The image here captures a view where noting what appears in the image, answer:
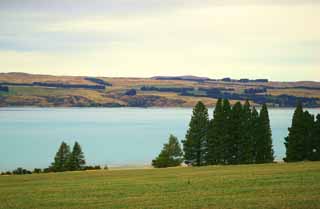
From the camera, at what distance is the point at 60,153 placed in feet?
231

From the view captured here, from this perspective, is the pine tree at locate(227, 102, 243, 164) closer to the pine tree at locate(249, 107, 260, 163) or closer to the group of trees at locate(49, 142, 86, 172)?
the pine tree at locate(249, 107, 260, 163)

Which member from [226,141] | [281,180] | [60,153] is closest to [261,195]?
[281,180]

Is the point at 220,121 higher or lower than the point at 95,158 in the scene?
higher

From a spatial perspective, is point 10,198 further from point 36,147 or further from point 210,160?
point 36,147

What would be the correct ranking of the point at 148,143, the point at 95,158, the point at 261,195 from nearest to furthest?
the point at 261,195 → the point at 95,158 → the point at 148,143

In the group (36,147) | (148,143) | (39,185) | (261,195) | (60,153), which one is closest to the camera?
(261,195)

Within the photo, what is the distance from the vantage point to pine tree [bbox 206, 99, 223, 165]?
6544 cm

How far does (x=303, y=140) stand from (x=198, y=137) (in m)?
12.5

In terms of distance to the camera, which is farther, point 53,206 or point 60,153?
point 60,153

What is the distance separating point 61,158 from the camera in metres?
70.5

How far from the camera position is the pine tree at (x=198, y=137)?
67.8 meters

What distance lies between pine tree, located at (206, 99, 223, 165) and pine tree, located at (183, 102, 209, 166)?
1783 mm

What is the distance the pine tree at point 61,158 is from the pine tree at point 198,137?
49.9 ft

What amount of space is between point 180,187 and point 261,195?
7719 millimetres
